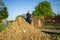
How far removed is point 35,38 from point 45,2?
116 ft

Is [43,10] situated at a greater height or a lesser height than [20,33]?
greater

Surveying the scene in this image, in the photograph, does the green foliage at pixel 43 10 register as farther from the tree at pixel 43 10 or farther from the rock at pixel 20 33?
→ the rock at pixel 20 33

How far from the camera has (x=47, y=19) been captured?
19.0 metres

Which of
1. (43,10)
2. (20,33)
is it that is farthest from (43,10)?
(20,33)

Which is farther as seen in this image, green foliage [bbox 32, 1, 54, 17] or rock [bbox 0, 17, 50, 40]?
green foliage [bbox 32, 1, 54, 17]

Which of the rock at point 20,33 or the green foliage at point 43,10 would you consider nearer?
the rock at point 20,33

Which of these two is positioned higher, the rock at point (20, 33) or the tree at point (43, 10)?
the tree at point (43, 10)

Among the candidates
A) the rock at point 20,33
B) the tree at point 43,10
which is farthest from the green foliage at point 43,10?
the rock at point 20,33

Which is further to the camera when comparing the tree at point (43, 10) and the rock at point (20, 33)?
the tree at point (43, 10)

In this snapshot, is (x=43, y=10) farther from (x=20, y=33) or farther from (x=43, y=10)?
(x=20, y=33)

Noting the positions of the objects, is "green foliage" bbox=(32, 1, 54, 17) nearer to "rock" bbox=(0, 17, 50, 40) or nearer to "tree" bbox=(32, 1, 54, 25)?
"tree" bbox=(32, 1, 54, 25)

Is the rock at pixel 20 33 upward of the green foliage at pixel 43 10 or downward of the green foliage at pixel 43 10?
downward

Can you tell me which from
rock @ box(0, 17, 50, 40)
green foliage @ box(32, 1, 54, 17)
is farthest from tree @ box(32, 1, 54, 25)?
rock @ box(0, 17, 50, 40)

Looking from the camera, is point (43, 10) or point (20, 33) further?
point (43, 10)
